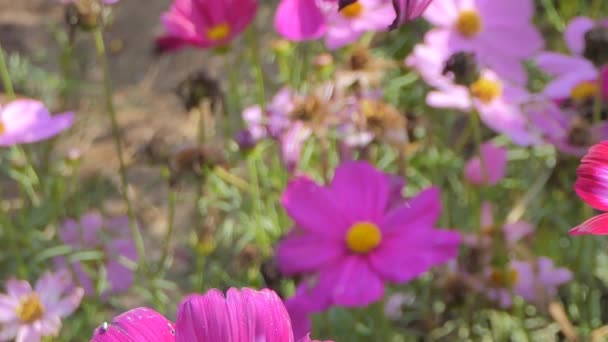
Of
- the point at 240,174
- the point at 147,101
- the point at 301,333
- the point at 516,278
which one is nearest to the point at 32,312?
the point at 301,333

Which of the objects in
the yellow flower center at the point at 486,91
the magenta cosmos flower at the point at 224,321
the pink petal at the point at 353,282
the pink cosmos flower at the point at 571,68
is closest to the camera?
the magenta cosmos flower at the point at 224,321

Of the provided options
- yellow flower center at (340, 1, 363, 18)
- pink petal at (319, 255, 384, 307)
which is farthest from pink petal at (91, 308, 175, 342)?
yellow flower center at (340, 1, 363, 18)

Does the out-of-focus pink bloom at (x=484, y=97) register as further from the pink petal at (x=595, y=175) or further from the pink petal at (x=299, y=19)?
the pink petal at (x=595, y=175)

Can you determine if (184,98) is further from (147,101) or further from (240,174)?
(147,101)

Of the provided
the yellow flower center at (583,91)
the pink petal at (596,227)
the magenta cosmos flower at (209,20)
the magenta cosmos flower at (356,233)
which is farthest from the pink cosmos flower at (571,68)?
the pink petal at (596,227)

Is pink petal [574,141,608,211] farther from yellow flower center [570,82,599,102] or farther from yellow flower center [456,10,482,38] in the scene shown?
yellow flower center [456,10,482,38]
